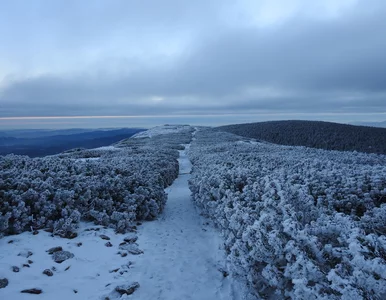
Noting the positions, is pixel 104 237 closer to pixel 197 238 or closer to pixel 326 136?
pixel 197 238

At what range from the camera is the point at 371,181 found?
6.32m

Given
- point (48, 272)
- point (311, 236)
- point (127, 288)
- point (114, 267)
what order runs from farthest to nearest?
point (114, 267) < point (48, 272) < point (127, 288) < point (311, 236)

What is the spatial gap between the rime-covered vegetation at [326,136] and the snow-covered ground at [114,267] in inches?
1757

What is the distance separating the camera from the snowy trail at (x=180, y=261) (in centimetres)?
477

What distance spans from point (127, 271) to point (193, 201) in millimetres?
5460

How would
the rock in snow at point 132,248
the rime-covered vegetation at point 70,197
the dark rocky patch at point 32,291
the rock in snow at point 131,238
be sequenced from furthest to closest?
the rock in snow at point 131,238, the rime-covered vegetation at point 70,197, the rock in snow at point 132,248, the dark rocky patch at point 32,291

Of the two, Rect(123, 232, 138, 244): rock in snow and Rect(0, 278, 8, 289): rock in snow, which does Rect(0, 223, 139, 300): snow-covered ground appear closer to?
Rect(0, 278, 8, 289): rock in snow

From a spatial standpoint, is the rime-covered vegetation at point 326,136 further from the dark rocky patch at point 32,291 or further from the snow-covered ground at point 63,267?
the dark rocky patch at point 32,291

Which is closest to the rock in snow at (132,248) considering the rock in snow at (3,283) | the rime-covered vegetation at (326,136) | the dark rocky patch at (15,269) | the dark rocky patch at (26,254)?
the dark rocky patch at (26,254)

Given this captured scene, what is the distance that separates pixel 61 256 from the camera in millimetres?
5422

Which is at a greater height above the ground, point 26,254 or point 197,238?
point 26,254

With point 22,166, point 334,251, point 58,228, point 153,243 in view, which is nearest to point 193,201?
point 153,243

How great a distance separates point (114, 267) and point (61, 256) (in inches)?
44.9

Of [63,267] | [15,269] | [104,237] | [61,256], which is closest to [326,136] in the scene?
[104,237]
